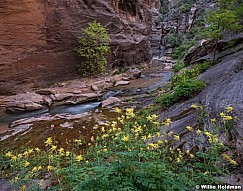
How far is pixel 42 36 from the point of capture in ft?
46.5

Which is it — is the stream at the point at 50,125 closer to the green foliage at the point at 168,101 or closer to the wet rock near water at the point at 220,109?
the green foliage at the point at 168,101

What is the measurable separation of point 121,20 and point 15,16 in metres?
11.5

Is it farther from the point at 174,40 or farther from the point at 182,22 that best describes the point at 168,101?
the point at 182,22

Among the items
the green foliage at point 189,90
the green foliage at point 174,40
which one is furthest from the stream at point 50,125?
the green foliage at point 174,40

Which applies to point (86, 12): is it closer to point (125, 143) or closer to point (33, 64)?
point (33, 64)

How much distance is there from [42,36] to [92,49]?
382 centimetres

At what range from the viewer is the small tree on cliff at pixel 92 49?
16.2 meters

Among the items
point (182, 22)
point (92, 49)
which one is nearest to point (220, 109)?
point (92, 49)

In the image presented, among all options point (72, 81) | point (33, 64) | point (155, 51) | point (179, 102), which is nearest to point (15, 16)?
point (33, 64)

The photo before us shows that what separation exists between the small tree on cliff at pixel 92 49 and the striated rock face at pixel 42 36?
533 millimetres

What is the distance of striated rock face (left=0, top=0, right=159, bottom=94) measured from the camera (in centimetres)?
1255

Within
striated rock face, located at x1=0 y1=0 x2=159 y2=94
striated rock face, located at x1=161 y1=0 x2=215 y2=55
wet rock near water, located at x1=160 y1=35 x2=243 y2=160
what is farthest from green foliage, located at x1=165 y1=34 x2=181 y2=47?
wet rock near water, located at x1=160 y1=35 x2=243 y2=160

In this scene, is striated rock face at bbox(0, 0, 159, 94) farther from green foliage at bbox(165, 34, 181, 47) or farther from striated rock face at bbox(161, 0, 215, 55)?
striated rock face at bbox(161, 0, 215, 55)

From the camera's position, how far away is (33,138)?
7336 millimetres
